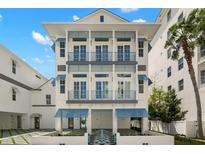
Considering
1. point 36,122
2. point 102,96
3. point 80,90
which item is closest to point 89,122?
point 102,96

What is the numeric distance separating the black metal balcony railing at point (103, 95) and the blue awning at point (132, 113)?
77cm

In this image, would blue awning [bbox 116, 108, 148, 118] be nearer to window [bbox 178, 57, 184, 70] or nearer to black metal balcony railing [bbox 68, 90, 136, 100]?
black metal balcony railing [bbox 68, 90, 136, 100]

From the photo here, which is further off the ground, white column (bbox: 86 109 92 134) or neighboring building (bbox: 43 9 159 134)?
neighboring building (bbox: 43 9 159 134)

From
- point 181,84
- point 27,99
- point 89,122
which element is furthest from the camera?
point 27,99

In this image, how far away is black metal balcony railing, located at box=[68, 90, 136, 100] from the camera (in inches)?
821

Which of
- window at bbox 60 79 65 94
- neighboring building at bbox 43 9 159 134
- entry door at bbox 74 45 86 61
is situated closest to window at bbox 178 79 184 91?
neighboring building at bbox 43 9 159 134

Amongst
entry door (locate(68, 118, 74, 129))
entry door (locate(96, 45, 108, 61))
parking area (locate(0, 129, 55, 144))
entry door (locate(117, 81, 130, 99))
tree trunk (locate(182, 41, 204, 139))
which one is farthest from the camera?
entry door (locate(68, 118, 74, 129))

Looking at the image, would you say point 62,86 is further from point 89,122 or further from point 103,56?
point 103,56

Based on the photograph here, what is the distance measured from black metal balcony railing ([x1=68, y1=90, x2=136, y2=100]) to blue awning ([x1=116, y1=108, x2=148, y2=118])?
77cm

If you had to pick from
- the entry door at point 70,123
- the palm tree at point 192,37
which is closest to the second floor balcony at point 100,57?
the palm tree at point 192,37

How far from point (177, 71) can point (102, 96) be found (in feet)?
23.2

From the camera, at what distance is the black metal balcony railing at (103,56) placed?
68.9 ft

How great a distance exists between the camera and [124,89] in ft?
69.1

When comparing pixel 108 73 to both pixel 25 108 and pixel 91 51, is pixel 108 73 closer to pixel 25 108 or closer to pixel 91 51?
pixel 91 51
